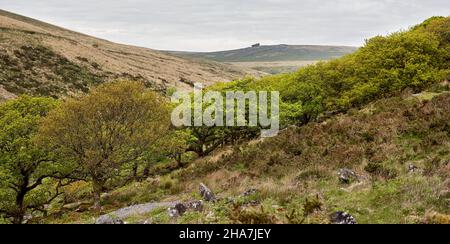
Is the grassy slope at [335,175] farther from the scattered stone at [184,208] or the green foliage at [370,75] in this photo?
the green foliage at [370,75]

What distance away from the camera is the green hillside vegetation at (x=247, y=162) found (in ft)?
46.6

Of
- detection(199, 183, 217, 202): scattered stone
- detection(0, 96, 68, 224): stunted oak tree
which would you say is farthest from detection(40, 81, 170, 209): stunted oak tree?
detection(199, 183, 217, 202): scattered stone

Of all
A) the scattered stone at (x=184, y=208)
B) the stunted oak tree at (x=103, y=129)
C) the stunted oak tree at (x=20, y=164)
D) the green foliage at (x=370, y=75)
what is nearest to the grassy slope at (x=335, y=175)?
the scattered stone at (x=184, y=208)

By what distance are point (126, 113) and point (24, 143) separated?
8096mm

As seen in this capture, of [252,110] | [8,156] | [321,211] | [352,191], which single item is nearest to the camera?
[321,211]

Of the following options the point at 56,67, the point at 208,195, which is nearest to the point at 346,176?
the point at 208,195

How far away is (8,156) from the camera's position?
2881cm

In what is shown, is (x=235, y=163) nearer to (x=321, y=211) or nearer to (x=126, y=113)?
(x=126, y=113)

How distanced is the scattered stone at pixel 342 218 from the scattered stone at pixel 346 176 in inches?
169

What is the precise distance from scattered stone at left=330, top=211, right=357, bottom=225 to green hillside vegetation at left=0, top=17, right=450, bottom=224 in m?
0.41

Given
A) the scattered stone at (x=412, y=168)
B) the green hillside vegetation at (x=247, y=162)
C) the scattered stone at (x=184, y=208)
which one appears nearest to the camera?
the green hillside vegetation at (x=247, y=162)

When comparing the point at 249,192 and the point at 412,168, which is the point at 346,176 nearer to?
the point at 412,168

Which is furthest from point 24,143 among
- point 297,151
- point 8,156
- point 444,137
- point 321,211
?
point 444,137

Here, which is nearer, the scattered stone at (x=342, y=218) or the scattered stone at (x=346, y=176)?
the scattered stone at (x=342, y=218)
